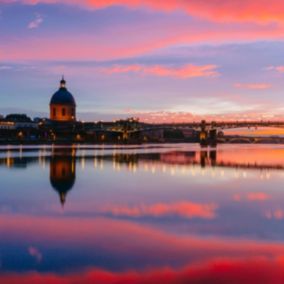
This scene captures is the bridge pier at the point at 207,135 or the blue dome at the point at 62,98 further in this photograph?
the blue dome at the point at 62,98

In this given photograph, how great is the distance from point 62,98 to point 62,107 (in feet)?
10.9

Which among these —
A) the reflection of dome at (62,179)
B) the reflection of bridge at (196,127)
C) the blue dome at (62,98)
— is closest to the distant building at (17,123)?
the blue dome at (62,98)

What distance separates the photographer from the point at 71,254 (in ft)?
45.7

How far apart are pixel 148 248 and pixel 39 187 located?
1622 cm

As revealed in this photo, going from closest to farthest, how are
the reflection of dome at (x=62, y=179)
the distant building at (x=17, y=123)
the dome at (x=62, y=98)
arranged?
the reflection of dome at (x=62, y=179) < the distant building at (x=17, y=123) < the dome at (x=62, y=98)

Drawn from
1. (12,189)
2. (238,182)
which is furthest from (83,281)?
(238,182)

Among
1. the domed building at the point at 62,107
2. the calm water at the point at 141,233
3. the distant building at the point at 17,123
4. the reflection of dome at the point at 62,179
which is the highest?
the domed building at the point at 62,107

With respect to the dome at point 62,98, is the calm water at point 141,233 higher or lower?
lower

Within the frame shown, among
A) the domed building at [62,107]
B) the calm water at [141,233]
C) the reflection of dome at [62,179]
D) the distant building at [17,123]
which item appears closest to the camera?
the calm water at [141,233]

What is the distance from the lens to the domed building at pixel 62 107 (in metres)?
182

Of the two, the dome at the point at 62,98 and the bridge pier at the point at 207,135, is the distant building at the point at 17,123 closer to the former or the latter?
the dome at the point at 62,98

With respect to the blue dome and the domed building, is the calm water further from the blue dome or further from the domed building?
the blue dome

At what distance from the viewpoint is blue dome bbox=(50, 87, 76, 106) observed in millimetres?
183125

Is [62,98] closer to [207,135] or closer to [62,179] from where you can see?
[207,135]
